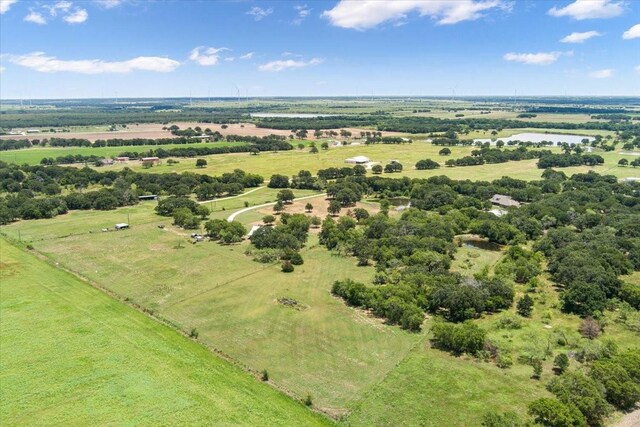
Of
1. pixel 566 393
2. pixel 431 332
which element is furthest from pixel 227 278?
pixel 566 393

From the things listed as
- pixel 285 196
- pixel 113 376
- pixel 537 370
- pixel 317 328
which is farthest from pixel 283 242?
pixel 537 370

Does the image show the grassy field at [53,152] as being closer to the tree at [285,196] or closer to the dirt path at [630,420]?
the tree at [285,196]

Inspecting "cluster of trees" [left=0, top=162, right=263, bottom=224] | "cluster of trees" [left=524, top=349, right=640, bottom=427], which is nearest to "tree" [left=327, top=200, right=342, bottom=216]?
"cluster of trees" [left=0, top=162, right=263, bottom=224]

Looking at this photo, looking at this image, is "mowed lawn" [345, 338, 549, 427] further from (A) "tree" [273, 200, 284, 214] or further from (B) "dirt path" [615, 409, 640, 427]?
(A) "tree" [273, 200, 284, 214]

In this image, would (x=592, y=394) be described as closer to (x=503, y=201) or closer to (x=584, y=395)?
(x=584, y=395)

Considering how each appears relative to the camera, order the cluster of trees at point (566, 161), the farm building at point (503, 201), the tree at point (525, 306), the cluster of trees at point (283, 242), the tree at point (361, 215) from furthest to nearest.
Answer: the cluster of trees at point (566, 161) < the farm building at point (503, 201) < the tree at point (361, 215) < the cluster of trees at point (283, 242) < the tree at point (525, 306)

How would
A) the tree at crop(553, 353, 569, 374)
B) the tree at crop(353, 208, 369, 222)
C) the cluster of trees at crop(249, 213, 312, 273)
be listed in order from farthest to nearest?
1. the tree at crop(353, 208, 369, 222)
2. the cluster of trees at crop(249, 213, 312, 273)
3. the tree at crop(553, 353, 569, 374)

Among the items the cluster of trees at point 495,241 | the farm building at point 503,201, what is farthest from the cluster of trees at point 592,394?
the farm building at point 503,201
